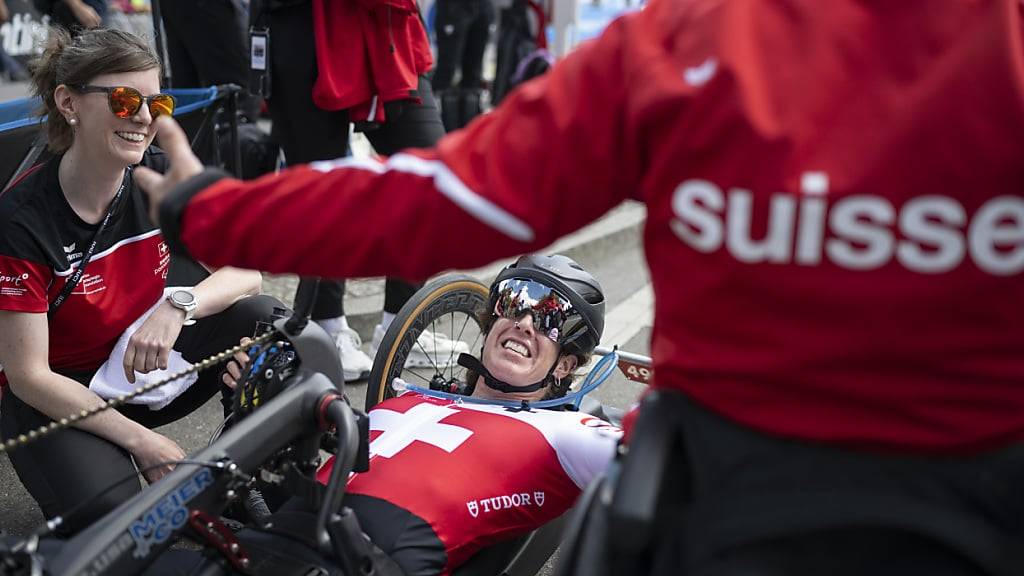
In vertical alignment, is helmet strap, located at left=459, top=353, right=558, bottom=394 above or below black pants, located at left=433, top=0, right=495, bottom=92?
below

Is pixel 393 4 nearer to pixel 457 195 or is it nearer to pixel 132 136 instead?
pixel 132 136

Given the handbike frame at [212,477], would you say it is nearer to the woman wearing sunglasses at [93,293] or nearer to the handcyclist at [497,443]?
the handcyclist at [497,443]

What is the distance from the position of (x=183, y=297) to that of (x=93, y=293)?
0.22 m

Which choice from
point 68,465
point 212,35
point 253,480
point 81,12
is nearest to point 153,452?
point 68,465

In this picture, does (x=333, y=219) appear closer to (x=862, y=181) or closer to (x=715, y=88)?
(x=715, y=88)

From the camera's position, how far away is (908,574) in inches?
49.8

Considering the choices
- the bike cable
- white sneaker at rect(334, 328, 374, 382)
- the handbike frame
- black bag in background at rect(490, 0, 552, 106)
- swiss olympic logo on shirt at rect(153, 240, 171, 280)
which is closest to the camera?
the handbike frame

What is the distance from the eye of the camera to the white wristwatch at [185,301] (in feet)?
8.93

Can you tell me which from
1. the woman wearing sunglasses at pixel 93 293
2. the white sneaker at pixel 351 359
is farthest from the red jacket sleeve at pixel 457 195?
the white sneaker at pixel 351 359

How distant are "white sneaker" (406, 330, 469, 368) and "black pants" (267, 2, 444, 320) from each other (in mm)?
254

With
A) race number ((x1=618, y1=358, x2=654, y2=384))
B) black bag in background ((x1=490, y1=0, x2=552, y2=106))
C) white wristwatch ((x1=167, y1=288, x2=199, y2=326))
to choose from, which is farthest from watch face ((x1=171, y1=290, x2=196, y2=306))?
black bag in background ((x1=490, y1=0, x2=552, y2=106))

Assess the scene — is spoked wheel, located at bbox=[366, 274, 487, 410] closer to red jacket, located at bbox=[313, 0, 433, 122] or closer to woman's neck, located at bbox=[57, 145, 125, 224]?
red jacket, located at bbox=[313, 0, 433, 122]

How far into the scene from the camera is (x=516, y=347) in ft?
9.39

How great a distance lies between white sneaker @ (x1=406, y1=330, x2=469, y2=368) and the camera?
3600 millimetres
